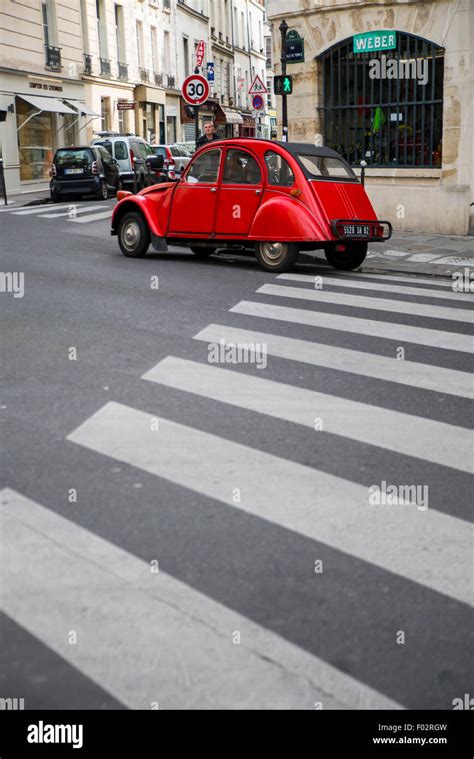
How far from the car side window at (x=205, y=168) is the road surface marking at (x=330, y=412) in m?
6.03

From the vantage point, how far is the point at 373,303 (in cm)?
968

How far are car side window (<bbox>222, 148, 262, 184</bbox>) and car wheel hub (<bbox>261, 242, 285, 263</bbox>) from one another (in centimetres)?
83

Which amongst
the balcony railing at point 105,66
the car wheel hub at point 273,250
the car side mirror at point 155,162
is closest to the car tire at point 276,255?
the car wheel hub at point 273,250

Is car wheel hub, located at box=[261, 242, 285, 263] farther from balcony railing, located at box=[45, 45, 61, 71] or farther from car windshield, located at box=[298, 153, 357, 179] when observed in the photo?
balcony railing, located at box=[45, 45, 61, 71]

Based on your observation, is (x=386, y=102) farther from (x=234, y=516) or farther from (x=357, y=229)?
(x=234, y=516)

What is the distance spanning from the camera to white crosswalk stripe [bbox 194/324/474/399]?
645 centimetres

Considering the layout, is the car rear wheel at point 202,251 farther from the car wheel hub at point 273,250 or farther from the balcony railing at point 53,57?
the balcony railing at point 53,57

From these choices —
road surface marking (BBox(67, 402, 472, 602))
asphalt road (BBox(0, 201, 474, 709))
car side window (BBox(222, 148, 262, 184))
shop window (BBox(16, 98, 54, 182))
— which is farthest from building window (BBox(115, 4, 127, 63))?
road surface marking (BBox(67, 402, 472, 602))

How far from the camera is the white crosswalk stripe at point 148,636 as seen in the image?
287 centimetres

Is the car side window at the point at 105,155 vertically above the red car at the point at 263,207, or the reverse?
the car side window at the point at 105,155

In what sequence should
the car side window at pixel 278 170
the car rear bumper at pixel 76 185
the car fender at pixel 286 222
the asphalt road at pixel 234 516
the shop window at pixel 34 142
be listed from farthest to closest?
the shop window at pixel 34 142, the car rear bumper at pixel 76 185, the car side window at pixel 278 170, the car fender at pixel 286 222, the asphalt road at pixel 234 516

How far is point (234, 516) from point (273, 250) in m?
8.06

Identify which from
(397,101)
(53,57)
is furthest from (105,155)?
(397,101)

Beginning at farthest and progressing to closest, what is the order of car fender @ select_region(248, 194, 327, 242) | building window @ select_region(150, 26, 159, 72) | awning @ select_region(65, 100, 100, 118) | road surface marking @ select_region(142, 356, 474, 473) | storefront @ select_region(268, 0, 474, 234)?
building window @ select_region(150, 26, 159, 72) < awning @ select_region(65, 100, 100, 118) < storefront @ select_region(268, 0, 474, 234) < car fender @ select_region(248, 194, 327, 242) < road surface marking @ select_region(142, 356, 474, 473)
